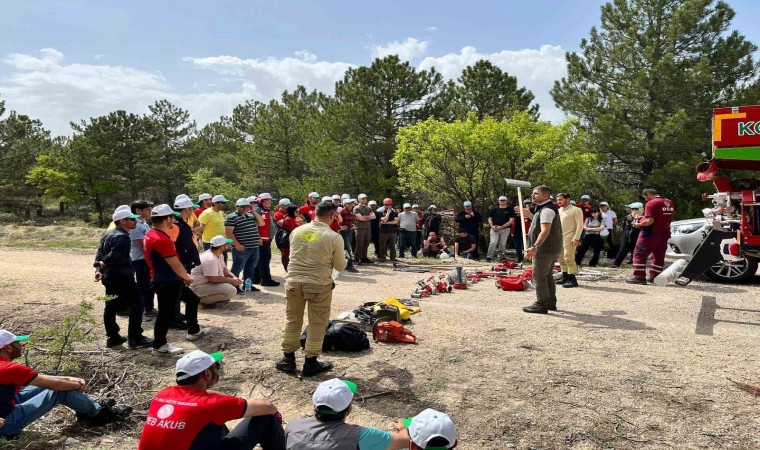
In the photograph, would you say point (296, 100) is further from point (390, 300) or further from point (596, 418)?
point (596, 418)

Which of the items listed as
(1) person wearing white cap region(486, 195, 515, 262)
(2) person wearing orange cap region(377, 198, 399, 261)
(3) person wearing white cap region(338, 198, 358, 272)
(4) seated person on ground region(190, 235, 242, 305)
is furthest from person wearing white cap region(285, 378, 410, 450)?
(1) person wearing white cap region(486, 195, 515, 262)

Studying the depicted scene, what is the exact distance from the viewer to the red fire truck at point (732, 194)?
7.06 m

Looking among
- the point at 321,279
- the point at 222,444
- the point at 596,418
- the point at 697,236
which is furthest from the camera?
the point at 697,236

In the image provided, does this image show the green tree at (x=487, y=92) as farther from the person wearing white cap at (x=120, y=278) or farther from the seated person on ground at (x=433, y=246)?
the person wearing white cap at (x=120, y=278)

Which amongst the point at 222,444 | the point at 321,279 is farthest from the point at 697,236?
the point at 222,444

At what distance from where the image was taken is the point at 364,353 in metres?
5.62

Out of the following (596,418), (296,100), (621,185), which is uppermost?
(296,100)

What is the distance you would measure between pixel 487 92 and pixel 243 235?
62.4ft

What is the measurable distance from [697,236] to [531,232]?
5059 mm

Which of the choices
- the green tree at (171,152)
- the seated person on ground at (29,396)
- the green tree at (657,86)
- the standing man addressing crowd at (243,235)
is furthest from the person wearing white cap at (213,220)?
the green tree at (171,152)

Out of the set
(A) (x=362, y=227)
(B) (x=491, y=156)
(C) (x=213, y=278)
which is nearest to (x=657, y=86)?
(B) (x=491, y=156)

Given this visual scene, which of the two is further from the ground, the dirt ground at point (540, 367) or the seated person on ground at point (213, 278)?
the seated person on ground at point (213, 278)

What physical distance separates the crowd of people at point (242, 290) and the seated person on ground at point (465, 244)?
3.52 ft

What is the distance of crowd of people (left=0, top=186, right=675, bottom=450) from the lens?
2.82 m
